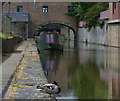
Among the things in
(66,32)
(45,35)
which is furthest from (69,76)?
(66,32)

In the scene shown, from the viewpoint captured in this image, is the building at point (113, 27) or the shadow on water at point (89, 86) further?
the building at point (113, 27)

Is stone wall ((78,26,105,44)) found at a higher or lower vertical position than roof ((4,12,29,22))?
lower

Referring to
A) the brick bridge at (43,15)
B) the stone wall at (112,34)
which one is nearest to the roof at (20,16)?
the brick bridge at (43,15)

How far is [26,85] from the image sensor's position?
36.3ft

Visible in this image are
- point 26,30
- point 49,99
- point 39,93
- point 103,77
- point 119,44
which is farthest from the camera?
point 26,30

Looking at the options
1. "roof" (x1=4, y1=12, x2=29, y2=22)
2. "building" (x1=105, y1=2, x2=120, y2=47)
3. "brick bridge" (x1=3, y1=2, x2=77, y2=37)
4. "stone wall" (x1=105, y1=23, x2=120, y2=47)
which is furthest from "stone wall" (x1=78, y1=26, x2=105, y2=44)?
"roof" (x1=4, y1=12, x2=29, y2=22)

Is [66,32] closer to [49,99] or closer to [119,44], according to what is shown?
[119,44]

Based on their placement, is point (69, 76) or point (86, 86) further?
point (69, 76)

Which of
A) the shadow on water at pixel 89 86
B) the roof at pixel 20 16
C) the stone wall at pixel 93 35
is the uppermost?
the roof at pixel 20 16

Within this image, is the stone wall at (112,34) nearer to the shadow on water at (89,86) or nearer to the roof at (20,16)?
the roof at (20,16)

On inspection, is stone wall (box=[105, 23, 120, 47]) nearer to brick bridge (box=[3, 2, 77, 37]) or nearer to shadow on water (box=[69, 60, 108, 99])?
brick bridge (box=[3, 2, 77, 37])

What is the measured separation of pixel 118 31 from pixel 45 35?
10.7 meters

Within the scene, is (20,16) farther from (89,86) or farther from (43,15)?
(89,86)

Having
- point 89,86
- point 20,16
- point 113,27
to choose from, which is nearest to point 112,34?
point 113,27
